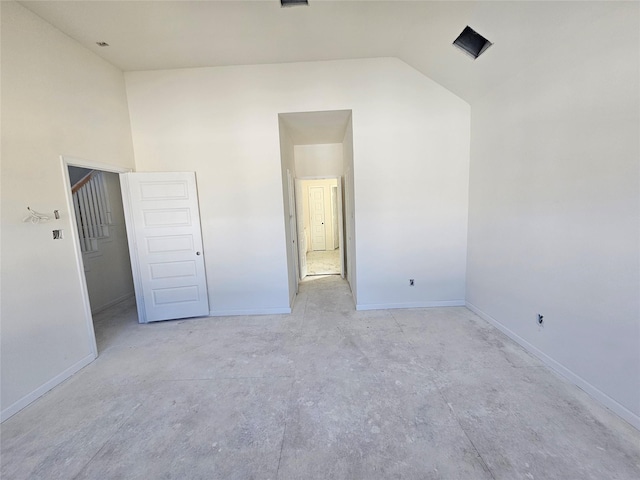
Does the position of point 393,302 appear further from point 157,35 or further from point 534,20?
point 157,35

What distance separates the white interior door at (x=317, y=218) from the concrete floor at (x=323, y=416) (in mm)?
5302

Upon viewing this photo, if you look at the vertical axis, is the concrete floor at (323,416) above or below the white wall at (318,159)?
below

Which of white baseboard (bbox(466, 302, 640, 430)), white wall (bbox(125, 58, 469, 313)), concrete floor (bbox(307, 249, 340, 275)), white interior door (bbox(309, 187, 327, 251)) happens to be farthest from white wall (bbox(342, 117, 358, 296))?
white interior door (bbox(309, 187, 327, 251))

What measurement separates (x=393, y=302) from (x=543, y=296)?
164 centimetres

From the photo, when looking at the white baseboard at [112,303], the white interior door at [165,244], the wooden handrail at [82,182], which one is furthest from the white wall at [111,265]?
the white interior door at [165,244]

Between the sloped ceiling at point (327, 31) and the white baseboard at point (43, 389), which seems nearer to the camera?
the white baseboard at point (43, 389)

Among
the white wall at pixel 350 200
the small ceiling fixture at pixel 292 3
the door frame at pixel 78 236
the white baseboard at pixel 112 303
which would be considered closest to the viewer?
the small ceiling fixture at pixel 292 3

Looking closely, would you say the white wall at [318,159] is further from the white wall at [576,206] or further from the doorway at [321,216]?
the white wall at [576,206]

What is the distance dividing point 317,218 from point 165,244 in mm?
5072

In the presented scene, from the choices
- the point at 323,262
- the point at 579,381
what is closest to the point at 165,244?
the point at 323,262

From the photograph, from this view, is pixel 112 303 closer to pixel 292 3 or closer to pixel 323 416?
pixel 323 416

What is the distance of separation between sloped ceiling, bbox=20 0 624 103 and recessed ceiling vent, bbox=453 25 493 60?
0.06 m

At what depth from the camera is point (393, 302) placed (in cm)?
350

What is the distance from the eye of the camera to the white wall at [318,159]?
4906mm
